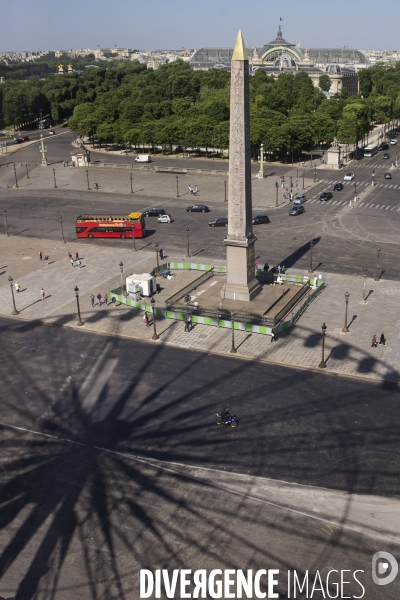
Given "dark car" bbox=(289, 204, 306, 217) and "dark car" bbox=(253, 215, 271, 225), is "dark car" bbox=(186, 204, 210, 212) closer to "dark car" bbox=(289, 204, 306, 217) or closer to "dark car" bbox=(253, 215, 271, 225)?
"dark car" bbox=(253, 215, 271, 225)

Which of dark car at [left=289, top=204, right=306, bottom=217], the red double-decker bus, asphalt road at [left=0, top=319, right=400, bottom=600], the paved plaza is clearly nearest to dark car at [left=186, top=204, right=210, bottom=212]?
dark car at [left=289, top=204, right=306, bottom=217]

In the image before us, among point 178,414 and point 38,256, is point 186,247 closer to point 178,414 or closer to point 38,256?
point 38,256

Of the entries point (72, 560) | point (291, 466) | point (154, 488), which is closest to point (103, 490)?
point (154, 488)

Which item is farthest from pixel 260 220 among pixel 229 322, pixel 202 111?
pixel 202 111

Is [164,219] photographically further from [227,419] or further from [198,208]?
[227,419]

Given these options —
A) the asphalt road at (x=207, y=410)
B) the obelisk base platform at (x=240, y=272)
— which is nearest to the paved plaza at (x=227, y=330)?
the asphalt road at (x=207, y=410)

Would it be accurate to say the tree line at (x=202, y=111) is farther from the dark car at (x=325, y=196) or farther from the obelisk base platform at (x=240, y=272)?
the obelisk base platform at (x=240, y=272)

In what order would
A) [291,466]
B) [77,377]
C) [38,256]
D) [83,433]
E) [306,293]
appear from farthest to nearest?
[38,256] < [306,293] < [77,377] < [83,433] < [291,466]
